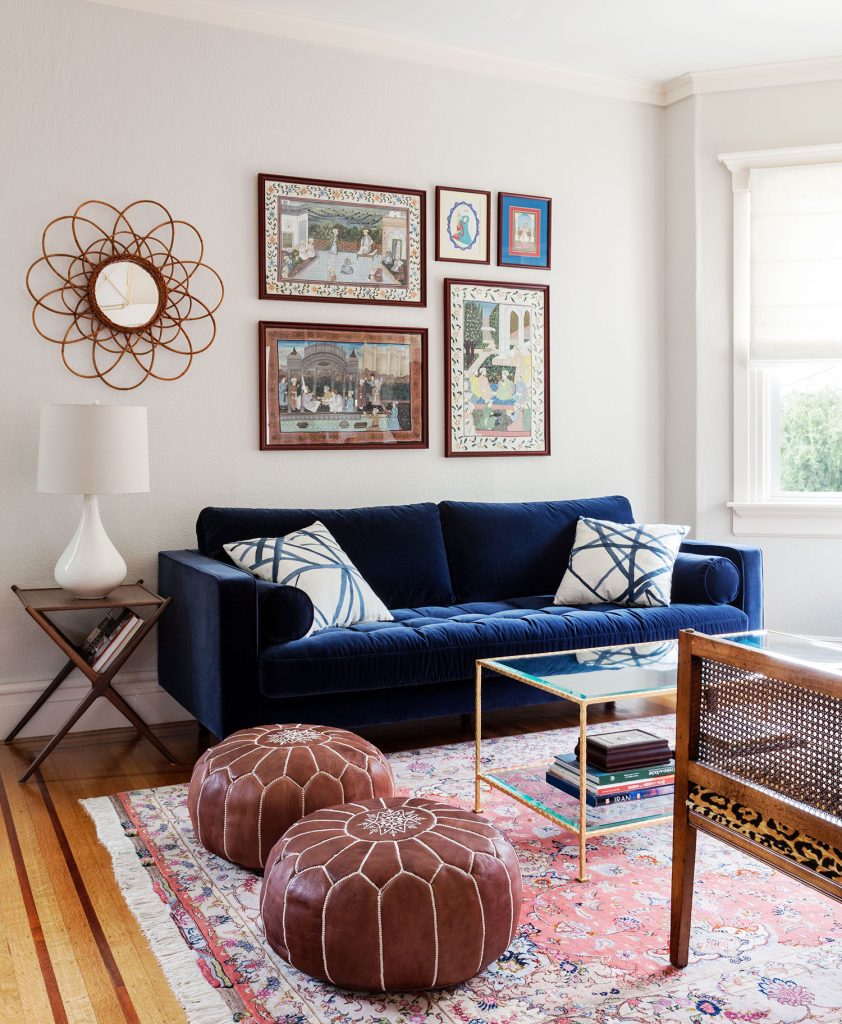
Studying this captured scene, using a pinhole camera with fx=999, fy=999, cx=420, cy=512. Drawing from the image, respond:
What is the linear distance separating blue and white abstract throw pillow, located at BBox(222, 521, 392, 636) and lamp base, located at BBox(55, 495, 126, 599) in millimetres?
405

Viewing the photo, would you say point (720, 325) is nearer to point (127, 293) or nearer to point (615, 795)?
point (127, 293)

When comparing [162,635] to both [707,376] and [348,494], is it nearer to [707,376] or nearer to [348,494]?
[348,494]

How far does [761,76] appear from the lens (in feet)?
15.8

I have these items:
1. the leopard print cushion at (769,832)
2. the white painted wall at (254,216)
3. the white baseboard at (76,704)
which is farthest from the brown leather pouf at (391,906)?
the white painted wall at (254,216)

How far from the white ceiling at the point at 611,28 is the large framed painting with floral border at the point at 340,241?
2.23 ft

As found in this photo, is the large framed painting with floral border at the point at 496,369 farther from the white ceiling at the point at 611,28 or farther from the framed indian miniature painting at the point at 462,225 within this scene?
the white ceiling at the point at 611,28

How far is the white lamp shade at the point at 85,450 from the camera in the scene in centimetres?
340

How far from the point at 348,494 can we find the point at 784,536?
7.13 feet

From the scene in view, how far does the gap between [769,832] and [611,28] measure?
368 centimetres

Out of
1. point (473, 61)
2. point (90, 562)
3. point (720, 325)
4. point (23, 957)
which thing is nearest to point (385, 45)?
point (473, 61)

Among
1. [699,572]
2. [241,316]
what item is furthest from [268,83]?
[699,572]

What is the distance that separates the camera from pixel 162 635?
3.84 metres

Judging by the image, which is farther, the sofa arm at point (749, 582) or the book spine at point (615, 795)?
the sofa arm at point (749, 582)

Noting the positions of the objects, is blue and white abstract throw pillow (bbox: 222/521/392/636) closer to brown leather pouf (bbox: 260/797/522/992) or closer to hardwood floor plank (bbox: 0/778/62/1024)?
hardwood floor plank (bbox: 0/778/62/1024)
